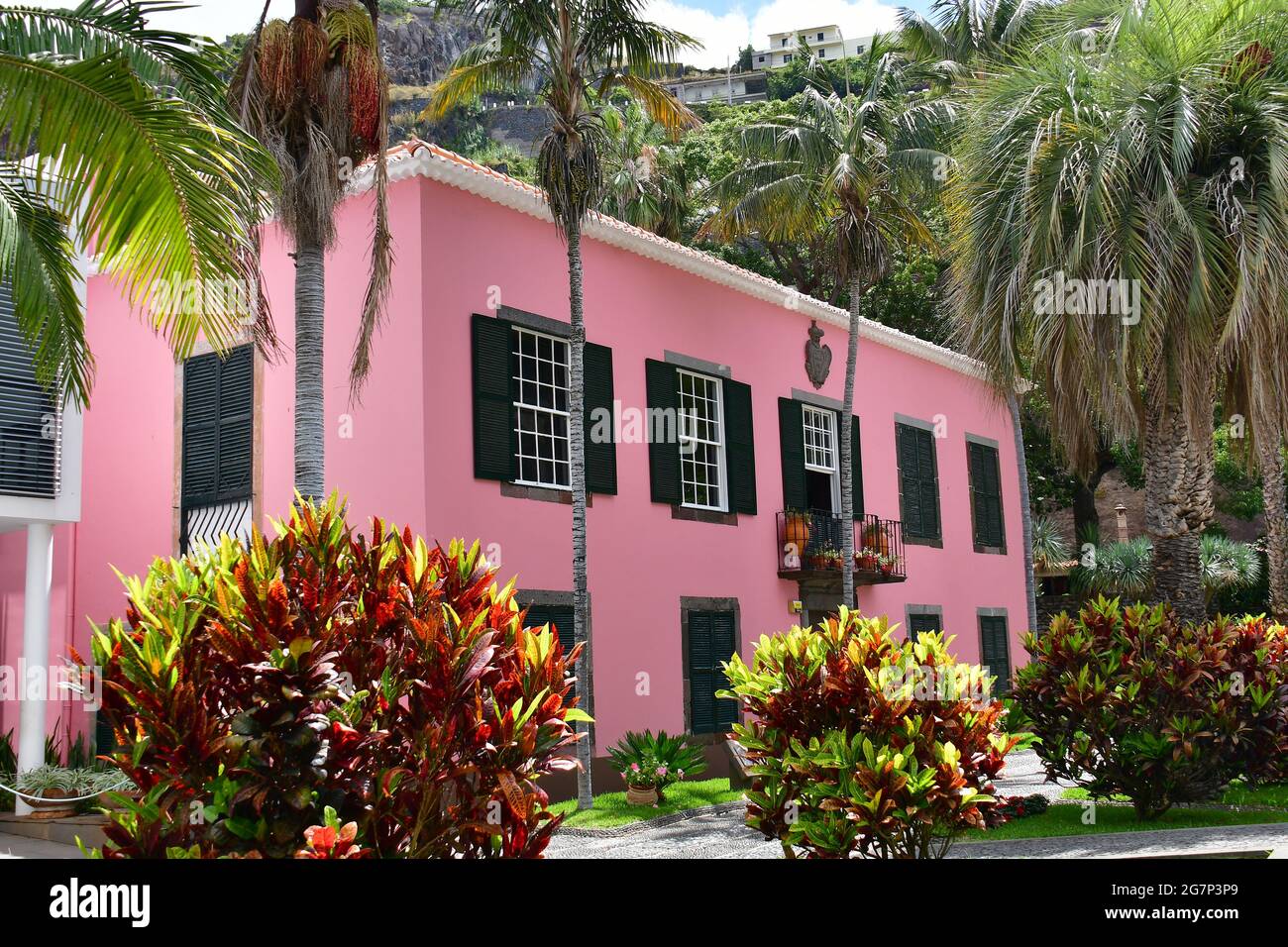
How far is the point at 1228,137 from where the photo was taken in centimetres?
1252

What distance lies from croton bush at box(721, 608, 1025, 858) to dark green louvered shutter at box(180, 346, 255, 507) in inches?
378

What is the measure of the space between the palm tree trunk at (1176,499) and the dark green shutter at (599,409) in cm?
649

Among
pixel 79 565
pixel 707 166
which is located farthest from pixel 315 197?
pixel 707 166

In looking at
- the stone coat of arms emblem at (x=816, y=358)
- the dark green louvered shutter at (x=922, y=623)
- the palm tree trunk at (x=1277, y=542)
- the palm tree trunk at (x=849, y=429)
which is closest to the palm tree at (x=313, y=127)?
the palm tree trunk at (x=849, y=429)

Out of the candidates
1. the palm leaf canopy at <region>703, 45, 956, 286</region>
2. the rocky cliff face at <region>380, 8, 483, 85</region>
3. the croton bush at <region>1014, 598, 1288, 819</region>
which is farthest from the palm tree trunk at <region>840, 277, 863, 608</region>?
the rocky cliff face at <region>380, 8, 483, 85</region>

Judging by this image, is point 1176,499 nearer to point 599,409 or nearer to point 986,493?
point 599,409

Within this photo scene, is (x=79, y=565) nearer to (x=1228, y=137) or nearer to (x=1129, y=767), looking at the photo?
(x=1129, y=767)

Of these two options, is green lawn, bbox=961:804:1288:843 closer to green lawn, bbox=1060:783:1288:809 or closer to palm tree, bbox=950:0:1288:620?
green lawn, bbox=1060:783:1288:809

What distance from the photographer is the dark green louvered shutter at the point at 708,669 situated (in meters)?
16.7

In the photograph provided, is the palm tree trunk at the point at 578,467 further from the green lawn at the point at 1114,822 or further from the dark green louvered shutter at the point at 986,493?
the dark green louvered shutter at the point at 986,493

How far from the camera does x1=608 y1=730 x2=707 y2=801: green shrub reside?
13453 mm

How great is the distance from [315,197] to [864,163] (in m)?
10.3

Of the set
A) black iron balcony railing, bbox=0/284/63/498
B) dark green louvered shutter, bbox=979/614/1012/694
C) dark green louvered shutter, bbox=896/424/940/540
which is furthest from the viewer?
dark green louvered shutter, bbox=979/614/1012/694

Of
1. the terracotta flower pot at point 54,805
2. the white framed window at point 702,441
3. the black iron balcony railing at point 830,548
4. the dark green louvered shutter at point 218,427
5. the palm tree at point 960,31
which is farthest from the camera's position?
the palm tree at point 960,31
